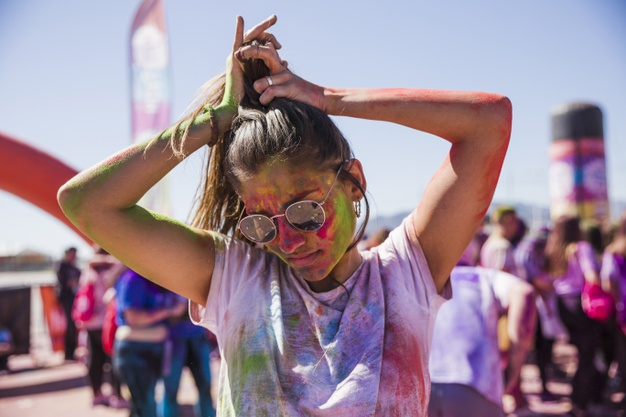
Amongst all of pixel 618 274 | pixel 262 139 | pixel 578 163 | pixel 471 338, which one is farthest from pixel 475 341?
pixel 578 163

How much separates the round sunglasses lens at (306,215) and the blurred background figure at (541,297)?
5358 millimetres

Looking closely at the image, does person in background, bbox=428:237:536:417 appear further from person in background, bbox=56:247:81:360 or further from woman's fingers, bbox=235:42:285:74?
person in background, bbox=56:247:81:360

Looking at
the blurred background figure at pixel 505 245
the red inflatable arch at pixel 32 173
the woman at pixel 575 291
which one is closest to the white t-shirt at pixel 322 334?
the blurred background figure at pixel 505 245

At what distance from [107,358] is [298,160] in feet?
22.8

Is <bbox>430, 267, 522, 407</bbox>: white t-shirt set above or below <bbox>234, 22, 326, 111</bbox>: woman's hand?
below

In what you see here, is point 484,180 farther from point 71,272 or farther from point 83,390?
point 71,272

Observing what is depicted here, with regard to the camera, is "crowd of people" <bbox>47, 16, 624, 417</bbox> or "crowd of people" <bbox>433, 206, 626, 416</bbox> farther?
"crowd of people" <bbox>433, 206, 626, 416</bbox>

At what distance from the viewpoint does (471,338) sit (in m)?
2.56

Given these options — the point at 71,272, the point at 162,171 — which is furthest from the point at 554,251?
the point at 71,272

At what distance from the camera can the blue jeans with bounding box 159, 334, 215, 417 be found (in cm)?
455

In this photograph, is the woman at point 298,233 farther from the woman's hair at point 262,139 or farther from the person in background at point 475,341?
the person in background at point 475,341

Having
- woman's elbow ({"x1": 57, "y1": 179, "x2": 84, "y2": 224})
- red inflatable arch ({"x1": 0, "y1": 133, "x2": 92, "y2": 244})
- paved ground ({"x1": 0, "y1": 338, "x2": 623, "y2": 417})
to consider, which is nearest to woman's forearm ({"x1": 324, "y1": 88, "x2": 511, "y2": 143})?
woman's elbow ({"x1": 57, "y1": 179, "x2": 84, "y2": 224})

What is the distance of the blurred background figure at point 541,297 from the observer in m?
6.28

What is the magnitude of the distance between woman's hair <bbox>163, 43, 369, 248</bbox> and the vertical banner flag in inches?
357
